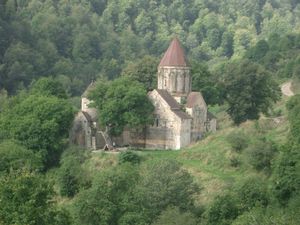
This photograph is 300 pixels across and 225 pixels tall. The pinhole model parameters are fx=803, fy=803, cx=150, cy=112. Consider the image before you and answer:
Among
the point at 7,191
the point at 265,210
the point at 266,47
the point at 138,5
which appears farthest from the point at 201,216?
the point at 138,5

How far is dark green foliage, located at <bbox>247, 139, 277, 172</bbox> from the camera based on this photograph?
44.6 m

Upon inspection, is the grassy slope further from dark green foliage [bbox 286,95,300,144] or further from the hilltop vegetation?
the hilltop vegetation

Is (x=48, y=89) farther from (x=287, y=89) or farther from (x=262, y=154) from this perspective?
(x=262, y=154)

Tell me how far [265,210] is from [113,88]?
20.7 meters

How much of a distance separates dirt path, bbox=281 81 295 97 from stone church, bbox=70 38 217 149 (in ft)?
37.1

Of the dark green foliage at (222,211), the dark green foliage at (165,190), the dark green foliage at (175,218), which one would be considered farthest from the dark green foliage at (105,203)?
the dark green foliage at (222,211)

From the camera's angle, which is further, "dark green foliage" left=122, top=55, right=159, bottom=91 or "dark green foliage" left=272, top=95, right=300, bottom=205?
"dark green foliage" left=122, top=55, right=159, bottom=91

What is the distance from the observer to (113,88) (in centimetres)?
5688

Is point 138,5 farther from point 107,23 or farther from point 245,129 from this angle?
point 245,129

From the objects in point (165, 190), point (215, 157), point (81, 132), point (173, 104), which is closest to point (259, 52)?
point (173, 104)

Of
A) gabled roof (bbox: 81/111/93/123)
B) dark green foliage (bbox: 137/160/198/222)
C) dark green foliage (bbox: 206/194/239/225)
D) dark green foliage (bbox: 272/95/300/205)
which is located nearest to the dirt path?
gabled roof (bbox: 81/111/93/123)

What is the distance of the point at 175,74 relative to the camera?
59.8 metres

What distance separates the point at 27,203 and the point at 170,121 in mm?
25220

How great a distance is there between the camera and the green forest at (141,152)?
38.9 metres
